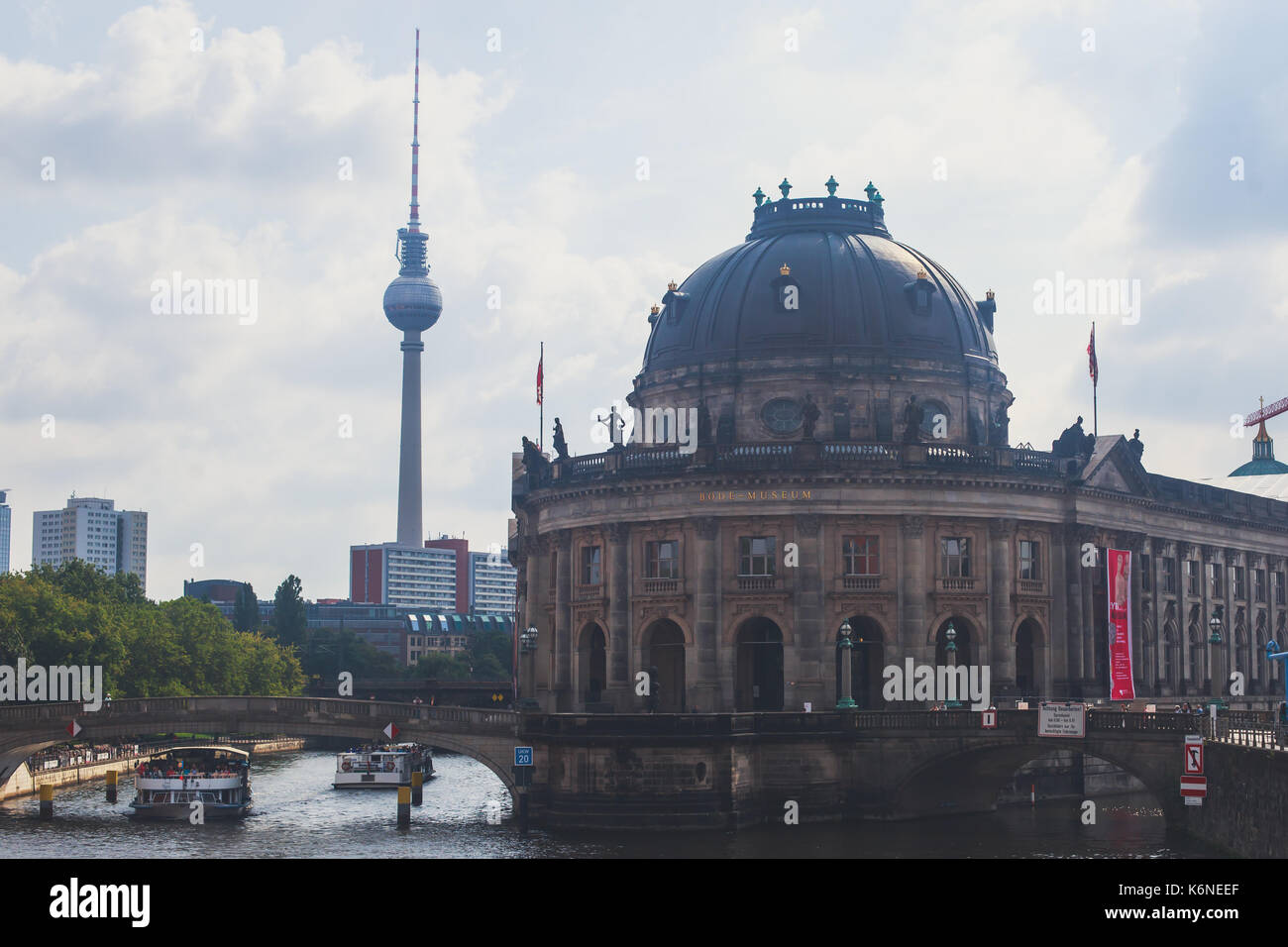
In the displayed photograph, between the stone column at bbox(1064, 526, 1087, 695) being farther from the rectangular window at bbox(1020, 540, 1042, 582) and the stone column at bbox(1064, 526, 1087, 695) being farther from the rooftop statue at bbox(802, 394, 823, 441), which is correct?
the rooftop statue at bbox(802, 394, 823, 441)

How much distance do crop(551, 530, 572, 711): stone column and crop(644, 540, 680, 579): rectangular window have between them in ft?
20.8

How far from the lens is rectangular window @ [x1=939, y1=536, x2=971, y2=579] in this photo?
326 ft

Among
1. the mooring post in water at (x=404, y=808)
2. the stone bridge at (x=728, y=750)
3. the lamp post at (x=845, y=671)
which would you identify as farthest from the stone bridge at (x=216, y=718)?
the lamp post at (x=845, y=671)

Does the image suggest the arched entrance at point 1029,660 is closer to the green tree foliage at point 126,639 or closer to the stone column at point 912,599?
the stone column at point 912,599

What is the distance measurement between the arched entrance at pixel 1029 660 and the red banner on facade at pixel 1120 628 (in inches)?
177

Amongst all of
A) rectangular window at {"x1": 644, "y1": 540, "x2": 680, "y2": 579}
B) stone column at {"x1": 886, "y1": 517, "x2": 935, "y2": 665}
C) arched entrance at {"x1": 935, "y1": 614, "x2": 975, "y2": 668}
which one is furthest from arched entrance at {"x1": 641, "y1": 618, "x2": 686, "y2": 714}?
arched entrance at {"x1": 935, "y1": 614, "x2": 975, "y2": 668}

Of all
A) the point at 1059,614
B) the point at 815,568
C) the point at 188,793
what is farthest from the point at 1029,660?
the point at 188,793

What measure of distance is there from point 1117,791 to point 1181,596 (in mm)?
17222

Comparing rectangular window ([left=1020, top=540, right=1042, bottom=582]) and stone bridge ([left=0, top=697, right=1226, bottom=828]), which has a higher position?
rectangular window ([left=1020, top=540, right=1042, bottom=582])

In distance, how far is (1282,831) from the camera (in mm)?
60719

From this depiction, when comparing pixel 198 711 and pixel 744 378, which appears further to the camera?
pixel 744 378

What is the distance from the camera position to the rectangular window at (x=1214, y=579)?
403 feet
